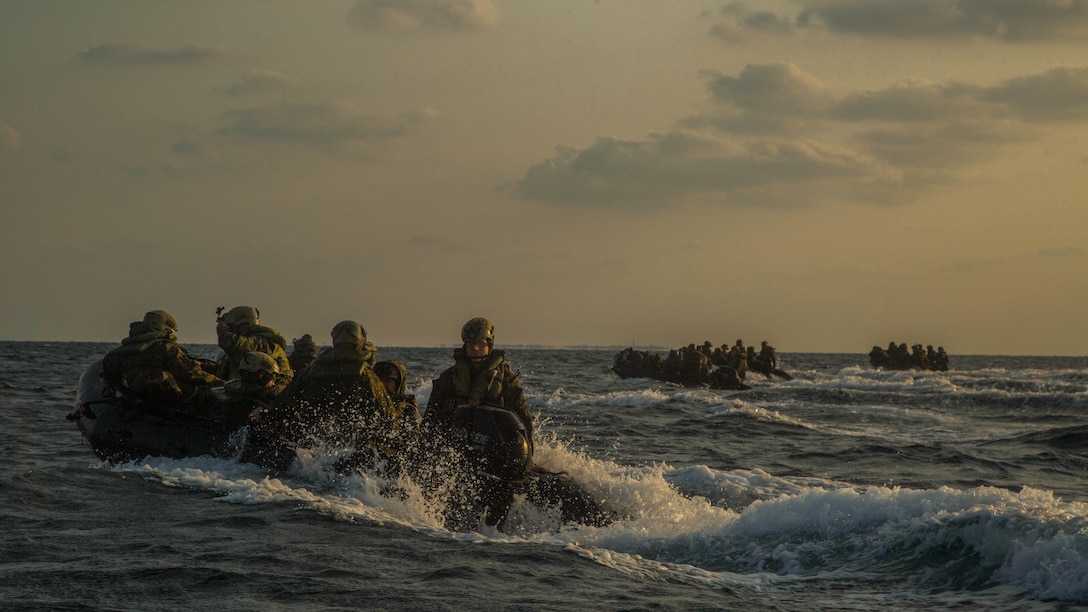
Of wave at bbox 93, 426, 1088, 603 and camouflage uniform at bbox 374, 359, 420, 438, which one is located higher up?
camouflage uniform at bbox 374, 359, 420, 438

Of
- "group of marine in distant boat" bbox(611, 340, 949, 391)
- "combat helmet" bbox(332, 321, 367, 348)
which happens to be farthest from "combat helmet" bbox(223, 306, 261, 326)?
"group of marine in distant boat" bbox(611, 340, 949, 391)

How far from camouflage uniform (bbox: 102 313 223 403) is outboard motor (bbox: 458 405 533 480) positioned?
5.41 meters

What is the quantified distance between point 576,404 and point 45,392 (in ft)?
51.8

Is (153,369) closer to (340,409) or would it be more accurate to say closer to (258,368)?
(258,368)

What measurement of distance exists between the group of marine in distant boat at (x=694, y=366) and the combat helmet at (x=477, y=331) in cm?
3969

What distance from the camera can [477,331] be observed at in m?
11.6

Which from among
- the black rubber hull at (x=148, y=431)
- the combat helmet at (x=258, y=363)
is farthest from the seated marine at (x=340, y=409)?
the black rubber hull at (x=148, y=431)

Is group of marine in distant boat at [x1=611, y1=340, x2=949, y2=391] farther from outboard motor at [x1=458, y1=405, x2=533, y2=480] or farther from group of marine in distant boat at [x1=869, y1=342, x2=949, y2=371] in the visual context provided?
outboard motor at [x1=458, y1=405, x2=533, y2=480]

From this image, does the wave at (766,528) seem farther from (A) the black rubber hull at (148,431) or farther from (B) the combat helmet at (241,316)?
(B) the combat helmet at (241,316)

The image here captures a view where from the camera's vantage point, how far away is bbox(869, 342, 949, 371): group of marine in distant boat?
7831 centimetres

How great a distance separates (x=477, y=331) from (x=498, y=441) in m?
1.28

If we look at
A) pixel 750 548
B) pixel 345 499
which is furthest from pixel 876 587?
pixel 345 499

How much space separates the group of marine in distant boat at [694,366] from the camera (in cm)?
5141

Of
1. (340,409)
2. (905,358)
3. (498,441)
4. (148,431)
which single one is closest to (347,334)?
(340,409)
